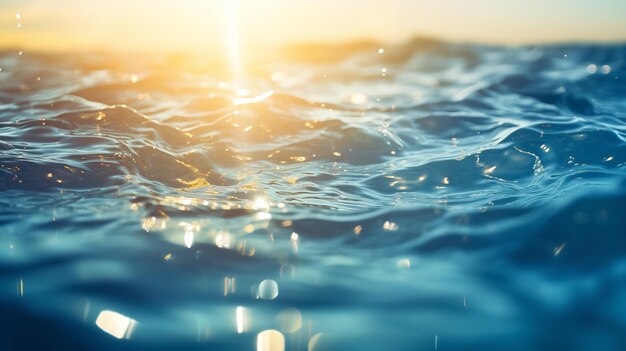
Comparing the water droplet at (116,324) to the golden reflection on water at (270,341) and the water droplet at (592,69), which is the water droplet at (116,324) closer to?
the golden reflection on water at (270,341)

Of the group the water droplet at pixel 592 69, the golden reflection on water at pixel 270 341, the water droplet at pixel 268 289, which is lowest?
the golden reflection on water at pixel 270 341

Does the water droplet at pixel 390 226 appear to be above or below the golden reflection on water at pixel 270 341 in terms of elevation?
above

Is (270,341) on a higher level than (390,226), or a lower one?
lower

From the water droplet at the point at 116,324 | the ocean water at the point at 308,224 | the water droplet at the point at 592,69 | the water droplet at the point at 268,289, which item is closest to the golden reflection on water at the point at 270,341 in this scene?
the ocean water at the point at 308,224

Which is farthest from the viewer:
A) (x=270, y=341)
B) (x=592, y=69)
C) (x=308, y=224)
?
(x=592, y=69)

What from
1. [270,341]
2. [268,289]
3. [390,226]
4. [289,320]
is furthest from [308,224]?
[270,341]

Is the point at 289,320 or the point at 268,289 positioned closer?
the point at 289,320

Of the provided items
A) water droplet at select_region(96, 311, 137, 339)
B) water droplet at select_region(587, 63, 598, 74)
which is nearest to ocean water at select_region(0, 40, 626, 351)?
water droplet at select_region(96, 311, 137, 339)

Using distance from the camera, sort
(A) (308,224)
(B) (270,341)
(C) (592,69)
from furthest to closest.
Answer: (C) (592,69)
(A) (308,224)
(B) (270,341)

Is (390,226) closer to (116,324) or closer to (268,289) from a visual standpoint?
(268,289)
